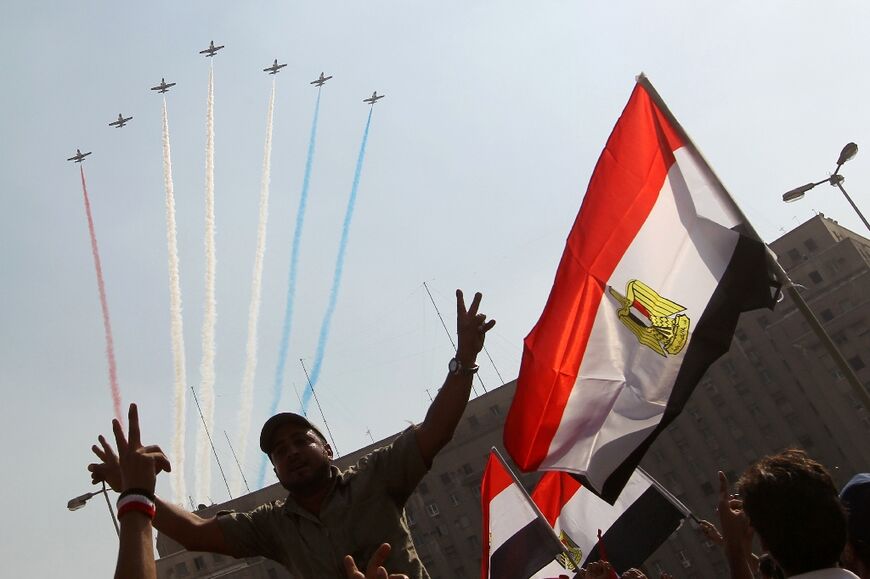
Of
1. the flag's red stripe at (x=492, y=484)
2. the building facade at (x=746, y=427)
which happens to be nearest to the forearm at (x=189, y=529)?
the flag's red stripe at (x=492, y=484)

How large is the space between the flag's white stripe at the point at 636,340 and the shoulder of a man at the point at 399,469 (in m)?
3.19

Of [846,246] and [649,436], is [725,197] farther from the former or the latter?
[846,246]

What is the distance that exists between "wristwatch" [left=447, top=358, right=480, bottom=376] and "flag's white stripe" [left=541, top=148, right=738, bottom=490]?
2.99 m

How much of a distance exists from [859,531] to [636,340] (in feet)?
13.1

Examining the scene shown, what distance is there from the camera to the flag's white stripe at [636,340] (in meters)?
8.02

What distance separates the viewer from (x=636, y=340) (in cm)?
818

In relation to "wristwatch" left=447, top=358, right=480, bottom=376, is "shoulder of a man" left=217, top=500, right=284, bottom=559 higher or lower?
lower

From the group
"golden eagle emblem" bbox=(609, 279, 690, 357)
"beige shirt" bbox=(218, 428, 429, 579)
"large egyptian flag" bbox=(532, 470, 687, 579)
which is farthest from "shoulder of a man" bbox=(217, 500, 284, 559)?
"large egyptian flag" bbox=(532, 470, 687, 579)

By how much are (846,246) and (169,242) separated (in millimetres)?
51062

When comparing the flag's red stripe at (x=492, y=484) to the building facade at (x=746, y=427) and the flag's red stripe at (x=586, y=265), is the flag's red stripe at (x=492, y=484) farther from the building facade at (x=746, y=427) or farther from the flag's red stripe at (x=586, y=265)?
the building facade at (x=746, y=427)

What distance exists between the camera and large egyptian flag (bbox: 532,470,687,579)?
12.0 metres

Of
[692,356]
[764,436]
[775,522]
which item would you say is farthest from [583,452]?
[764,436]

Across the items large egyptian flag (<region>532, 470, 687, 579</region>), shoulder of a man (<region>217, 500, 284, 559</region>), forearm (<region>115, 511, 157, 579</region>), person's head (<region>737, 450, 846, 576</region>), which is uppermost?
shoulder of a man (<region>217, 500, 284, 559</region>)

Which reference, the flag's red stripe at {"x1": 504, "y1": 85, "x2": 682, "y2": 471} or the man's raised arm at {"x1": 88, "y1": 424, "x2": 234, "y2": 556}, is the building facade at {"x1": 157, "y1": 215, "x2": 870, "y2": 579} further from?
the man's raised arm at {"x1": 88, "y1": 424, "x2": 234, "y2": 556}
